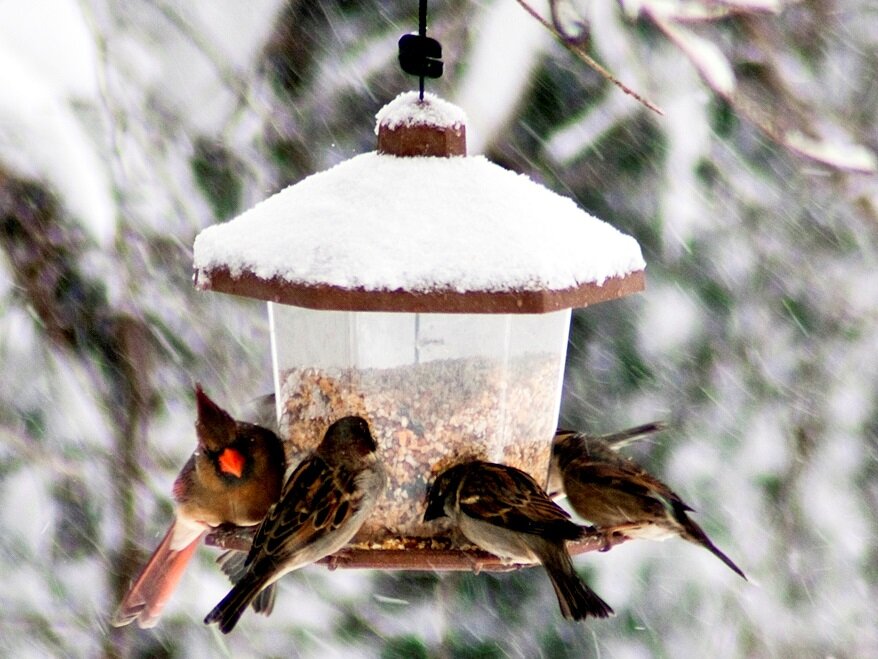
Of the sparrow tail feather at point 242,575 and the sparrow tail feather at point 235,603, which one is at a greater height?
the sparrow tail feather at point 235,603

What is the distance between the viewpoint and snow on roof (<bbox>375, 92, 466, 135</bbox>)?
10.2 feet

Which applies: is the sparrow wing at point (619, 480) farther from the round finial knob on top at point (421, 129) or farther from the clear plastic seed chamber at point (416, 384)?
the round finial knob on top at point (421, 129)

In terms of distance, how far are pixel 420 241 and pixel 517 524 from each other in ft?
2.46

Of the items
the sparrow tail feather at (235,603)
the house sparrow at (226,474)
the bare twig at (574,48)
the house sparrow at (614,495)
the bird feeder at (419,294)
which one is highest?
the bare twig at (574,48)

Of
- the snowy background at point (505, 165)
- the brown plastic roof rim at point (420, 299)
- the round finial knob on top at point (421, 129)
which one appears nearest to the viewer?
the brown plastic roof rim at point (420, 299)

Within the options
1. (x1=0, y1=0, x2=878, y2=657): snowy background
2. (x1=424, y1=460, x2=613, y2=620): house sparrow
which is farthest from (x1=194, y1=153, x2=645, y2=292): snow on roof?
(x1=0, y1=0, x2=878, y2=657): snowy background

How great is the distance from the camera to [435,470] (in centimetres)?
320

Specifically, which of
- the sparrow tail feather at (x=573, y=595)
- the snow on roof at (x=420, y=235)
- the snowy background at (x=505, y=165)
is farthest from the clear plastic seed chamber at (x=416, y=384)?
the snowy background at (x=505, y=165)

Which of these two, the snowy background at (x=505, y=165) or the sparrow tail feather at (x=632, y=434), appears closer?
the sparrow tail feather at (x=632, y=434)

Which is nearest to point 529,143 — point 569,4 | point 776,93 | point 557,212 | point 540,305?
point 569,4

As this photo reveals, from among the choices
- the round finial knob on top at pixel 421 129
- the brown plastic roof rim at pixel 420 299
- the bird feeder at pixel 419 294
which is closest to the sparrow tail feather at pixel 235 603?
the bird feeder at pixel 419 294

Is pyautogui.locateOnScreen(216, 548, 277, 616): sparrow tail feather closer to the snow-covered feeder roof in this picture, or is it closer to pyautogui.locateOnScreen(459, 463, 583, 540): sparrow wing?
pyautogui.locateOnScreen(459, 463, 583, 540): sparrow wing

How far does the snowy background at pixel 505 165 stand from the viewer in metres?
5.62

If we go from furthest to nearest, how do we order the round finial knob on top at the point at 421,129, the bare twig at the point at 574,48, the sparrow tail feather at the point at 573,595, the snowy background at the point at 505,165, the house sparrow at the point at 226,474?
the snowy background at the point at 505,165 → the house sparrow at the point at 226,474 → the round finial knob on top at the point at 421,129 → the sparrow tail feather at the point at 573,595 → the bare twig at the point at 574,48
